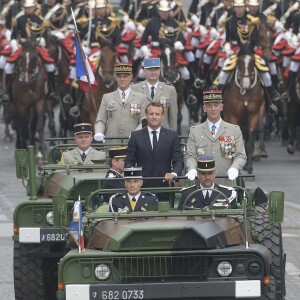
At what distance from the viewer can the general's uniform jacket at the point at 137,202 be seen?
633 inches

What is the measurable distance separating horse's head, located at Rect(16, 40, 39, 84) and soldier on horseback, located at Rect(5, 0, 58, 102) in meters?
0.68

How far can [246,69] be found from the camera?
3303 centimetres

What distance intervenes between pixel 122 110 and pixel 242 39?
11.7m

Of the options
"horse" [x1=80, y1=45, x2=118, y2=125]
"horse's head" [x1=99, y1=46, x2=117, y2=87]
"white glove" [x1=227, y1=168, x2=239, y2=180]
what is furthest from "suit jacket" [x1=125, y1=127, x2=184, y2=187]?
"horse's head" [x1=99, y1=46, x2=117, y2=87]

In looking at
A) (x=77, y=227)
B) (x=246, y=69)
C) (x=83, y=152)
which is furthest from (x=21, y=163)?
(x=246, y=69)

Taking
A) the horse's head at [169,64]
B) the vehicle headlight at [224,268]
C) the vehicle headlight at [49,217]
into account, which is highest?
the vehicle headlight at [224,268]

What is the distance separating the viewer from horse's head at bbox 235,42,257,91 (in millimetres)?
32906

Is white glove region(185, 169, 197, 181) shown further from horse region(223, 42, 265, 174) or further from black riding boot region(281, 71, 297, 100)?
black riding boot region(281, 71, 297, 100)

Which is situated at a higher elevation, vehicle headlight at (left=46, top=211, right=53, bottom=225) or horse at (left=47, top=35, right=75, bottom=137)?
vehicle headlight at (left=46, top=211, right=53, bottom=225)

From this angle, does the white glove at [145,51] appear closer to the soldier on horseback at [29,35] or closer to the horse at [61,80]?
the horse at [61,80]

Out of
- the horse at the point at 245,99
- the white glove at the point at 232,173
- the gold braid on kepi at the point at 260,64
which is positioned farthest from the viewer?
the gold braid on kepi at the point at 260,64

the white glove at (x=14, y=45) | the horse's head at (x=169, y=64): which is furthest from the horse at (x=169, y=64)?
the white glove at (x=14, y=45)

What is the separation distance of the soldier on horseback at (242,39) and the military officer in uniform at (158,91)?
10349 mm

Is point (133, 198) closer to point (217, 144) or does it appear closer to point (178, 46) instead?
point (217, 144)
